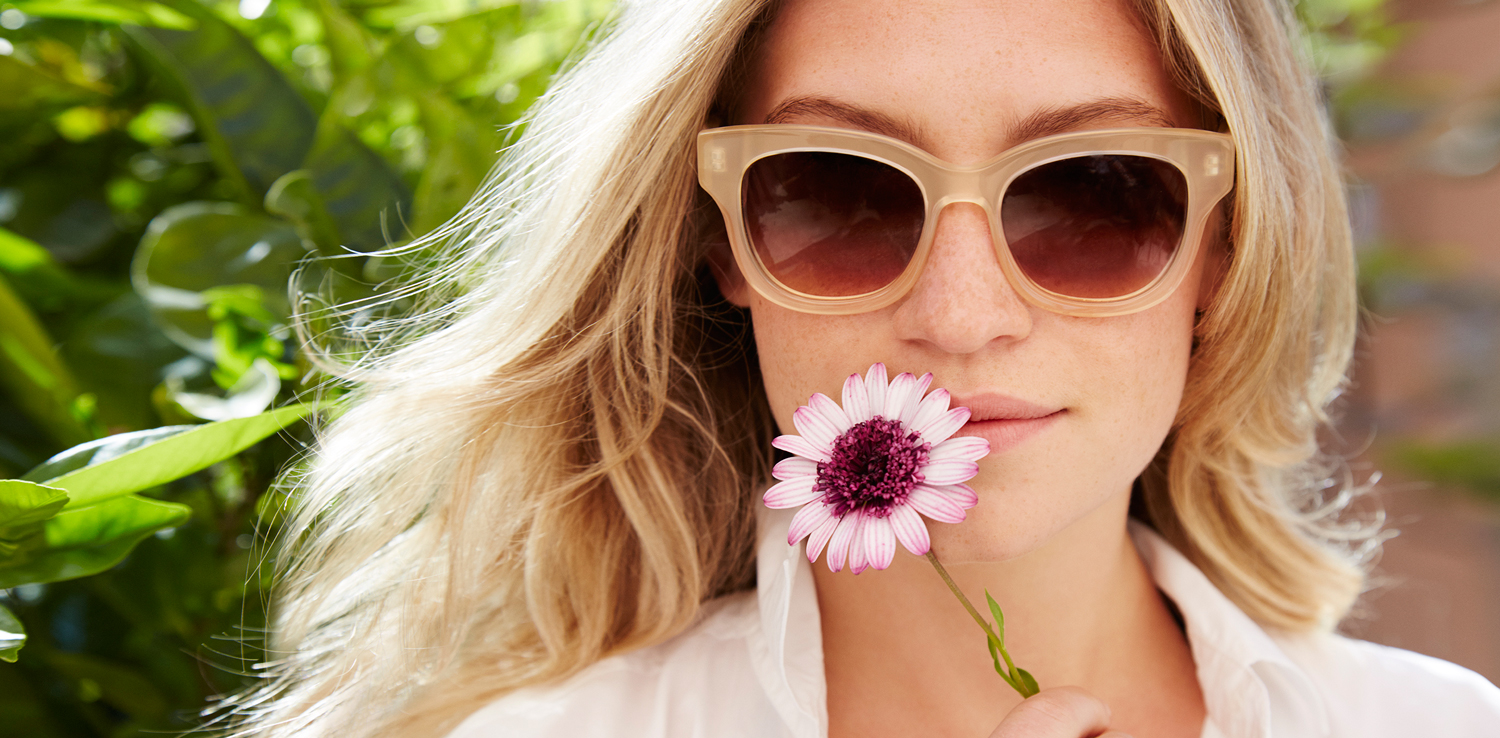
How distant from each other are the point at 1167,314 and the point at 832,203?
343mm

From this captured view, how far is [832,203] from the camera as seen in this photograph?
90cm

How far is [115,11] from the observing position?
1.10 meters

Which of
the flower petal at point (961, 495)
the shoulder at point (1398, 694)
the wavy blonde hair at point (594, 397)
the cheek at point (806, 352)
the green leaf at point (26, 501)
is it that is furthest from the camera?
the shoulder at point (1398, 694)

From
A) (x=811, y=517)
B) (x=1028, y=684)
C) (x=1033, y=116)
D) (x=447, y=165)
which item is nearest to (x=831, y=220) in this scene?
(x=1033, y=116)

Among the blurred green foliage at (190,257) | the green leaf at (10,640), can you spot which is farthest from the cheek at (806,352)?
the green leaf at (10,640)

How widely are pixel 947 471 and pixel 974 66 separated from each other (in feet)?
1.22

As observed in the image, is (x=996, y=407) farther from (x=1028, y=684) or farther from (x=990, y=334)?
(x=1028, y=684)

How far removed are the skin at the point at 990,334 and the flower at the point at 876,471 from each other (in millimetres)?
119

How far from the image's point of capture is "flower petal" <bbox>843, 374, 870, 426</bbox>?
770 millimetres

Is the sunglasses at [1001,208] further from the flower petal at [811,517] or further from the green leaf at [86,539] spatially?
the green leaf at [86,539]

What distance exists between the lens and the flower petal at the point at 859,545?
2.30 feet

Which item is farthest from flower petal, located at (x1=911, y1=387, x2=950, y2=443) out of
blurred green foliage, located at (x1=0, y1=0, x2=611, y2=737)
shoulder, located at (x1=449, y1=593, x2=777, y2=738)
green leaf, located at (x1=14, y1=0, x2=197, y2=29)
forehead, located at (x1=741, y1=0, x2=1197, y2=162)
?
green leaf, located at (x1=14, y1=0, x2=197, y2=29)

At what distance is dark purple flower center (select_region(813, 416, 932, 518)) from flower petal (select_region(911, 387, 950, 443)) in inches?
0.4

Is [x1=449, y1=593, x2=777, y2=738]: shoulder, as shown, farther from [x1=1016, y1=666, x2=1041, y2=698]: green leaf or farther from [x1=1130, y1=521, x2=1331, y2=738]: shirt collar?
[x1=1130, y1=521, x2=1331, y2=738]: shirt collar
